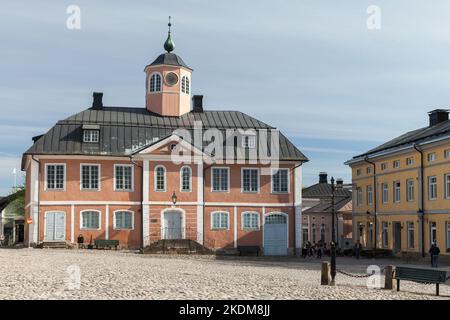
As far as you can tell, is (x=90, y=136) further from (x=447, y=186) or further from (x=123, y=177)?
(x=447, y=186)

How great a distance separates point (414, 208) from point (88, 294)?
27.5 metres

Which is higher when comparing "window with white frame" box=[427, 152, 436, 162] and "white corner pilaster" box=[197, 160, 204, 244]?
"window with white frame" box=[427, 152, 436, 162]

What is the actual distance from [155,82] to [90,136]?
616cm

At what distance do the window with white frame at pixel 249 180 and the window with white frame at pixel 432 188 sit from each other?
9.15 m

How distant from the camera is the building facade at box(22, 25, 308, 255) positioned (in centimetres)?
3941

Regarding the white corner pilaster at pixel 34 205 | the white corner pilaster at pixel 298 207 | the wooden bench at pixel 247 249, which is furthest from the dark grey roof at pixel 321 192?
the white corner pilaster at pixel 34 205

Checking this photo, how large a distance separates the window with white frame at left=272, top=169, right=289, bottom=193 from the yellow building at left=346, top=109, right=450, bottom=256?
6346 mm

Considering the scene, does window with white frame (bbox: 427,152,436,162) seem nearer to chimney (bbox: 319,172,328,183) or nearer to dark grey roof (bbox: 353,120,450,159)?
dark grey roof (bbox: 353,120,450,159)

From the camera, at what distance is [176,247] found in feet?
126

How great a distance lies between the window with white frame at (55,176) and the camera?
3938 cm

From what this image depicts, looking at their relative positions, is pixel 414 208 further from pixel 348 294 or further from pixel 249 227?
pixel 348 294

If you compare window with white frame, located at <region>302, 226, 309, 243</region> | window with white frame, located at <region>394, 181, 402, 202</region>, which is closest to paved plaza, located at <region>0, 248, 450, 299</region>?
window with white frame, located at <region>394, 181, 402, 202</region>

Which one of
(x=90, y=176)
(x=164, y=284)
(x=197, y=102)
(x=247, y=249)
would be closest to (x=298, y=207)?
(x=247, y=249)

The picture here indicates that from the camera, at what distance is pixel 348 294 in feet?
57.2
